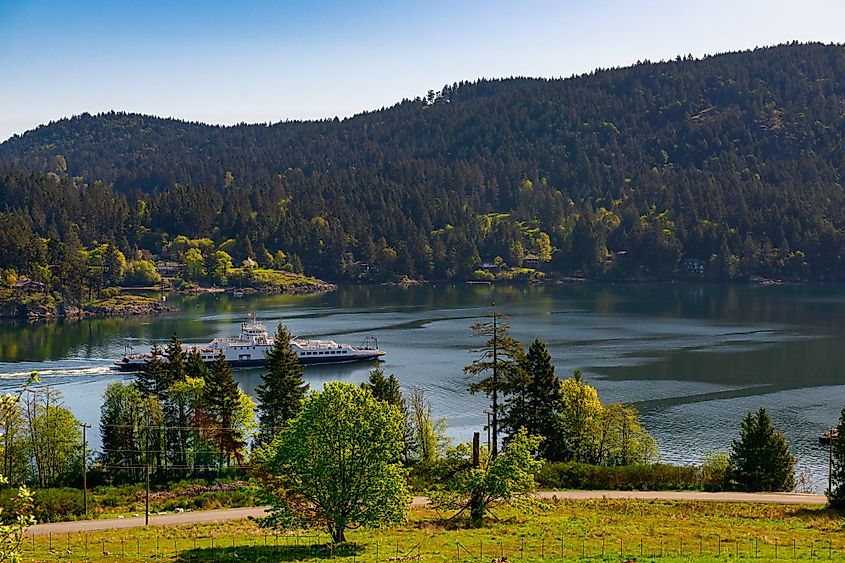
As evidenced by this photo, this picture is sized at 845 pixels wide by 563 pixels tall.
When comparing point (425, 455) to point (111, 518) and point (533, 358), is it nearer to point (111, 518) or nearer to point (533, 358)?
point (533, 358)

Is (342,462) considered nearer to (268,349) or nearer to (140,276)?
(268,349)

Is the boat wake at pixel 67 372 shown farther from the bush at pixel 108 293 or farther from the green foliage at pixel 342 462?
the bush at pixel 108 293

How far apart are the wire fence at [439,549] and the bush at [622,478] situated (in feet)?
45.3

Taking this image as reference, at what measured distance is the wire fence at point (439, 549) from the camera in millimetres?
31500

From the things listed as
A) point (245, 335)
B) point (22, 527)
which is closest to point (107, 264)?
point (245, 335)

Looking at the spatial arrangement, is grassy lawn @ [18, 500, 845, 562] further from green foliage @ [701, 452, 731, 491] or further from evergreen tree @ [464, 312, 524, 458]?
evergreen tree @ [464, 312, 524, 458]

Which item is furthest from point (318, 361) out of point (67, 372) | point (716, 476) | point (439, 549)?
point (439, 549)

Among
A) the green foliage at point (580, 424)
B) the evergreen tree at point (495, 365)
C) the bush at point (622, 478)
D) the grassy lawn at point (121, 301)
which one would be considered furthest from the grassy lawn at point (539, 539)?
the grassy lawn at point (121, 301)

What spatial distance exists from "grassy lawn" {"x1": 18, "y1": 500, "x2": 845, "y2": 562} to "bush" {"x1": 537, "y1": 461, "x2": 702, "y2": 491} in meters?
6.08

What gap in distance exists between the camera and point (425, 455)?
6128 centimetres

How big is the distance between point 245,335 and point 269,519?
263ft

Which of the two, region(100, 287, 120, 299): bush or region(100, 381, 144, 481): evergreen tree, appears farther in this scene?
region(100, 287, 120, 299): bush

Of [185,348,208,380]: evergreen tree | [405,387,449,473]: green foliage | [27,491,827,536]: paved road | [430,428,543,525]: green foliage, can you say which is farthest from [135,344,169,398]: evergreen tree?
[430,428,543,525]: green foliage

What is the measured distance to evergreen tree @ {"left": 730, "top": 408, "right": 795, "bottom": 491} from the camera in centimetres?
4978
